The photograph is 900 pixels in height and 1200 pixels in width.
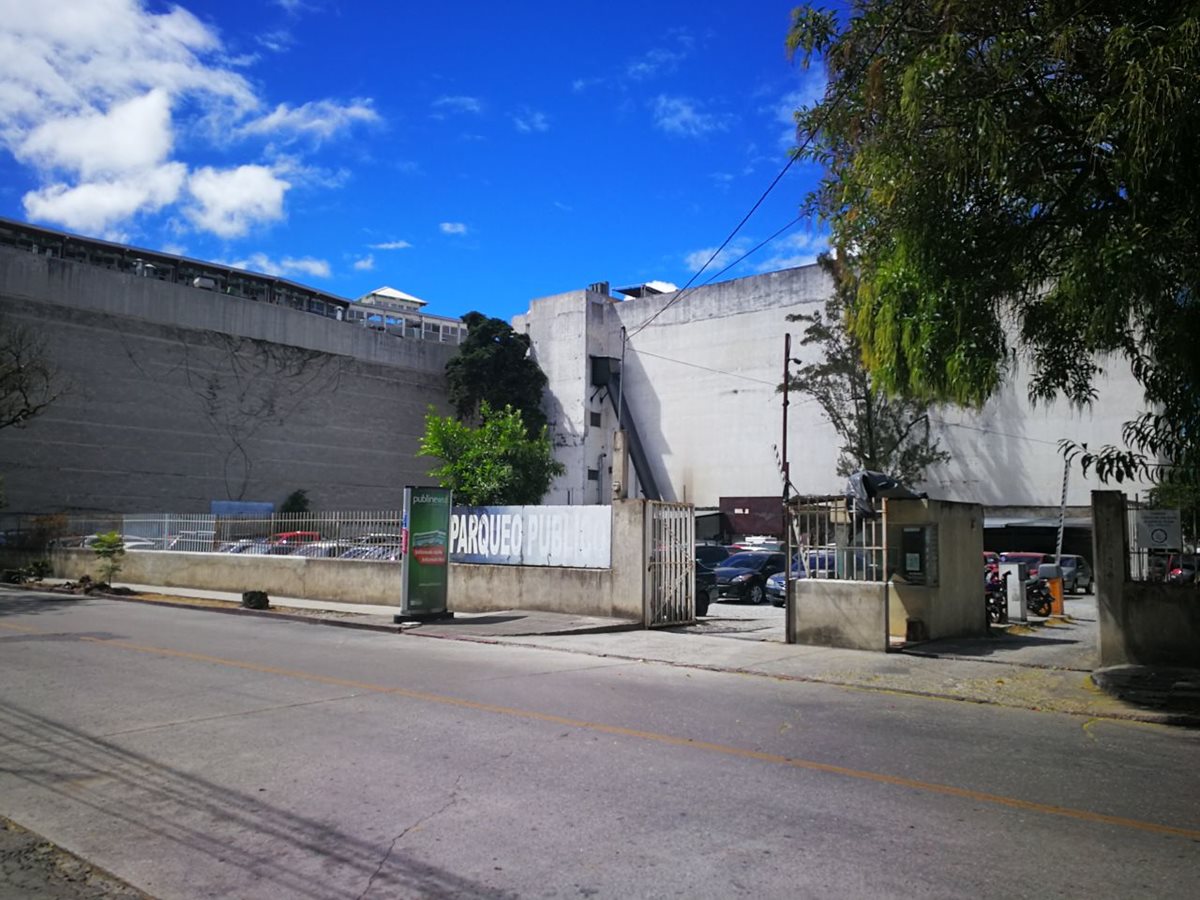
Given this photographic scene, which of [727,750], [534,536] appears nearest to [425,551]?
[534,536]

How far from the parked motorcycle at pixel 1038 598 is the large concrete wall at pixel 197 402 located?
41002 mm

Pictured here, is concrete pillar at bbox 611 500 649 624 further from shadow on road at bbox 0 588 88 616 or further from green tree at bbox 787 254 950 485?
green tree at bbox 787 254 950 485

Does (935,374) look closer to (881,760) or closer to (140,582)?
(881,760)

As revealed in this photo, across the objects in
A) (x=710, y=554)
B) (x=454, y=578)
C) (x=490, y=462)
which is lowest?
(x=454, y=578)

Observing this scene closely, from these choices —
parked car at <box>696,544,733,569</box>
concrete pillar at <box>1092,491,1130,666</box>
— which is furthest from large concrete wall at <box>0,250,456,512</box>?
concrete pillar at <box>1092,491,1130,666</box>

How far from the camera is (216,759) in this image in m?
6.79

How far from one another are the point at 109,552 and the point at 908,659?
22.5 metres

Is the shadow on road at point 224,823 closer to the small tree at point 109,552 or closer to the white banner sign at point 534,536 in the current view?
the white banner sign at point 534,536

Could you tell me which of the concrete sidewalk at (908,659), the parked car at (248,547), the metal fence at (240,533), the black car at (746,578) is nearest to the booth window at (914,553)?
the concrete sidewalk at (908,659)

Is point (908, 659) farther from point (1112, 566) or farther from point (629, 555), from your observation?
point (629, 555)

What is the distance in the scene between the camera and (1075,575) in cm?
3117

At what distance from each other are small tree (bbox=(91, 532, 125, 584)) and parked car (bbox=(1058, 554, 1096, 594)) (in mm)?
30186

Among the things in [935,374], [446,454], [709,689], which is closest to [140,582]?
[446,454]

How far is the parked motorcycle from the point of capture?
2038 cm
